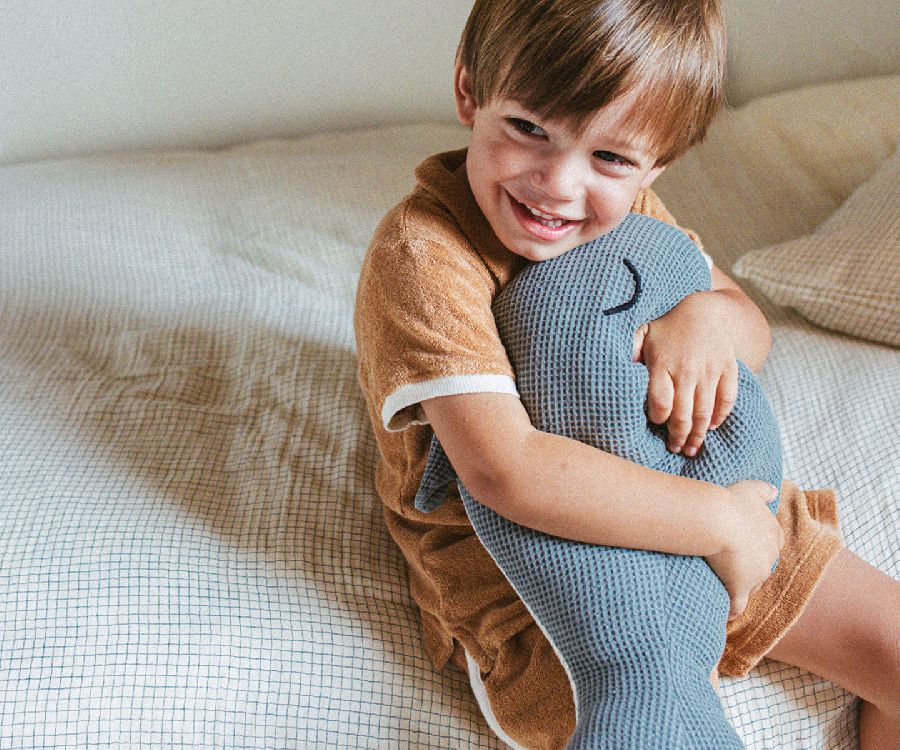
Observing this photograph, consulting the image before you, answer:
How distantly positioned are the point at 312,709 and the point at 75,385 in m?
0.52

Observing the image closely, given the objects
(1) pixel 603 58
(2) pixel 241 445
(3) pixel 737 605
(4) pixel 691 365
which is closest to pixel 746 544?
(3) pixel 737 605

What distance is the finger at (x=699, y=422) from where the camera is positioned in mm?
785

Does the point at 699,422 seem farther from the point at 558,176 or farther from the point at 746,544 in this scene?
the point at 558,176

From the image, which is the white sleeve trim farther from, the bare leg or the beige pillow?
the beige pillow

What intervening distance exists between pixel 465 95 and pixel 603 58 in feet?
0.50

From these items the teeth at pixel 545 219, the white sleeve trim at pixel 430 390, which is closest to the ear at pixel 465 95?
the teeth at pixel 545 219

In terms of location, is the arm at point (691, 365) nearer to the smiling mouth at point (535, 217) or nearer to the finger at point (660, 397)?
the finger at point (660, 397)

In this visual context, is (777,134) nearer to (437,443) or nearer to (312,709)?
(437,443)

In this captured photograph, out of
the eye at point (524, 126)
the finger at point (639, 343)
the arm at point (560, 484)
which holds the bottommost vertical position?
the arm at point (560, 484)

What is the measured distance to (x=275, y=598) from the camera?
0.85 meters

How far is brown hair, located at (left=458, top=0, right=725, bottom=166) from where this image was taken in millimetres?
677

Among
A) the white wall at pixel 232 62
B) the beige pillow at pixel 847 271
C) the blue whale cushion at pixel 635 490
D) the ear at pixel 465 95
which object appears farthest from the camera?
the white wall at pixel 232 62

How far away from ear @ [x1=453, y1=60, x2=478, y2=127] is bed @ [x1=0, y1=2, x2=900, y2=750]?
405 millimetres

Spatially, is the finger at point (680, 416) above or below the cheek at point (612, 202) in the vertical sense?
below
